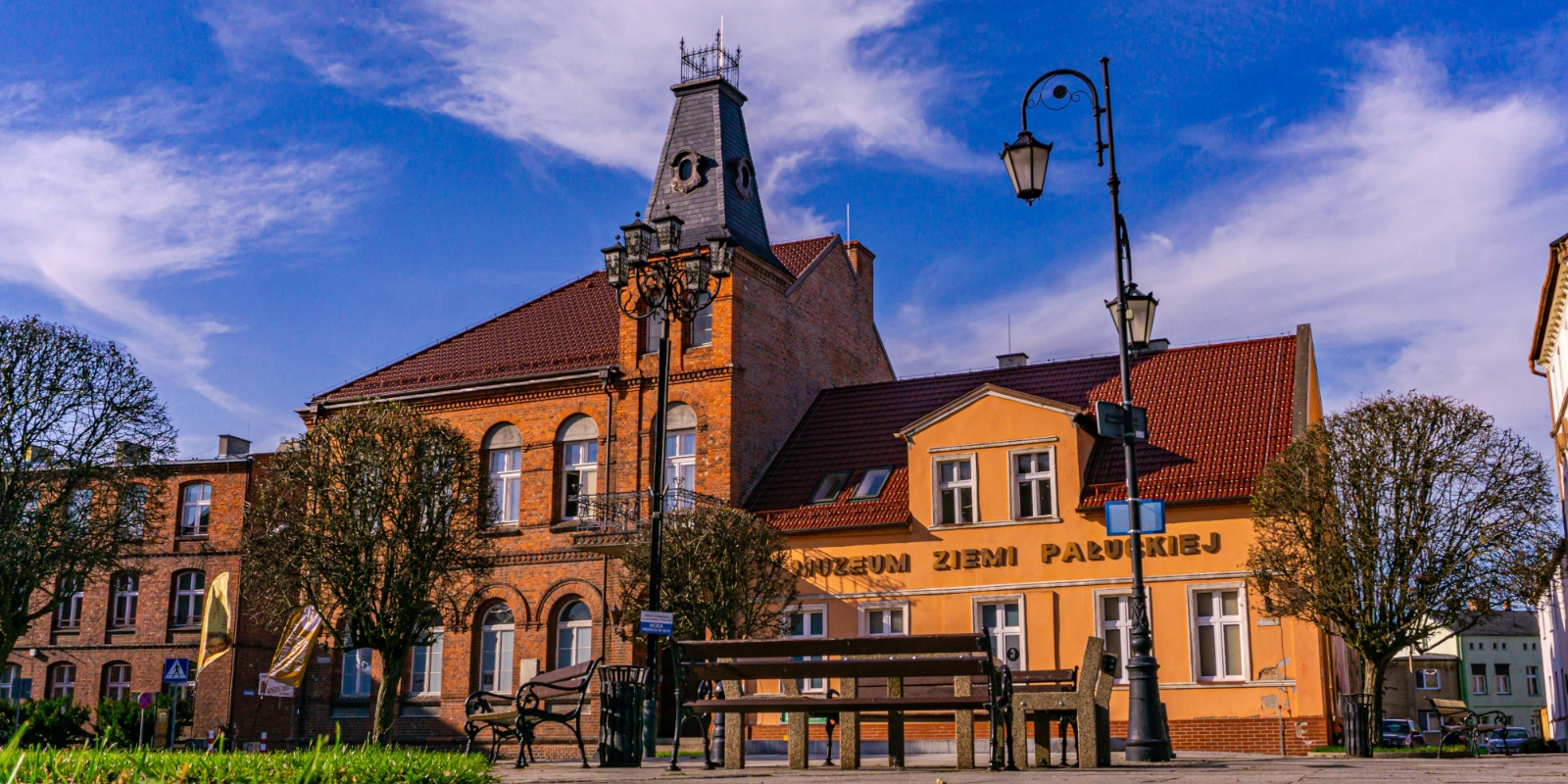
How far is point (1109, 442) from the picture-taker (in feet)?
91.1

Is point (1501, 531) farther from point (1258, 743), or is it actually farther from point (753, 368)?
point (753, 368)

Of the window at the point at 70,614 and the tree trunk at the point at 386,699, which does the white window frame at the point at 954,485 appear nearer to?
the tree trunk at the point at 386,699

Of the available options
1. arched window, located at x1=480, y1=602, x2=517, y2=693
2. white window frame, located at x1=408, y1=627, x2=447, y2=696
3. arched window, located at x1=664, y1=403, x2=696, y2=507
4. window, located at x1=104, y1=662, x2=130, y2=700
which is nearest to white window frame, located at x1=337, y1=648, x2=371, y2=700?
white window frame, located at x1=408, y1=627, x2=447, y2=696

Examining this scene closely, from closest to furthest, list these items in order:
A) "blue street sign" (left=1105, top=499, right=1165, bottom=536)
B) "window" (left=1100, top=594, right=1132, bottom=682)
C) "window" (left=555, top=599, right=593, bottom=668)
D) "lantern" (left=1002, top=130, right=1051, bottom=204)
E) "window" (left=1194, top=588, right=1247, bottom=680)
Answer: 1. "blue street sign" (left=1105, top=499, right=1165, bottom=536)
2. "lantern" (left=1002, top=130, right=1051, bottom=204)
3. "window" (left=1194, top=588, right=1247, bottom=680)
4. "window" (left=1100, top=594, right=1132, bottom=682)
5. "window" (left=555, top=599, right=593, bottom=668)

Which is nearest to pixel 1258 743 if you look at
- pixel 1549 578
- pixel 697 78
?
pixel 1549 578

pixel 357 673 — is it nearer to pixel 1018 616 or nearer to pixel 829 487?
pixel 829 487

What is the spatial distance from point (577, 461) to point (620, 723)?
18.0 metres

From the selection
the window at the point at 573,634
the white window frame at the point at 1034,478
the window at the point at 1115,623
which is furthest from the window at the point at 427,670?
the window at the point at 1115,623

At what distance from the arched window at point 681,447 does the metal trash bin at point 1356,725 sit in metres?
15.4

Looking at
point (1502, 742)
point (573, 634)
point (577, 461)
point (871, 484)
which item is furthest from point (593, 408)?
point (1502, 742)

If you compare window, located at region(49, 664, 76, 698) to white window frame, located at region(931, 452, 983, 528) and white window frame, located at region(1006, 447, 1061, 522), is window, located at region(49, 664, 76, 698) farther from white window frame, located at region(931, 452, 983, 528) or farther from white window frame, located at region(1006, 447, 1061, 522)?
white window frame, located at region(1006, 447, 1061, 522)

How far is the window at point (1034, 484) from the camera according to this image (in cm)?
2691

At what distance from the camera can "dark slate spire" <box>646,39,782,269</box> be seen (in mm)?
33188

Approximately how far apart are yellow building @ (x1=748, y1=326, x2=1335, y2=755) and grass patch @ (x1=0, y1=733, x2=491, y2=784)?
18.5 meters
